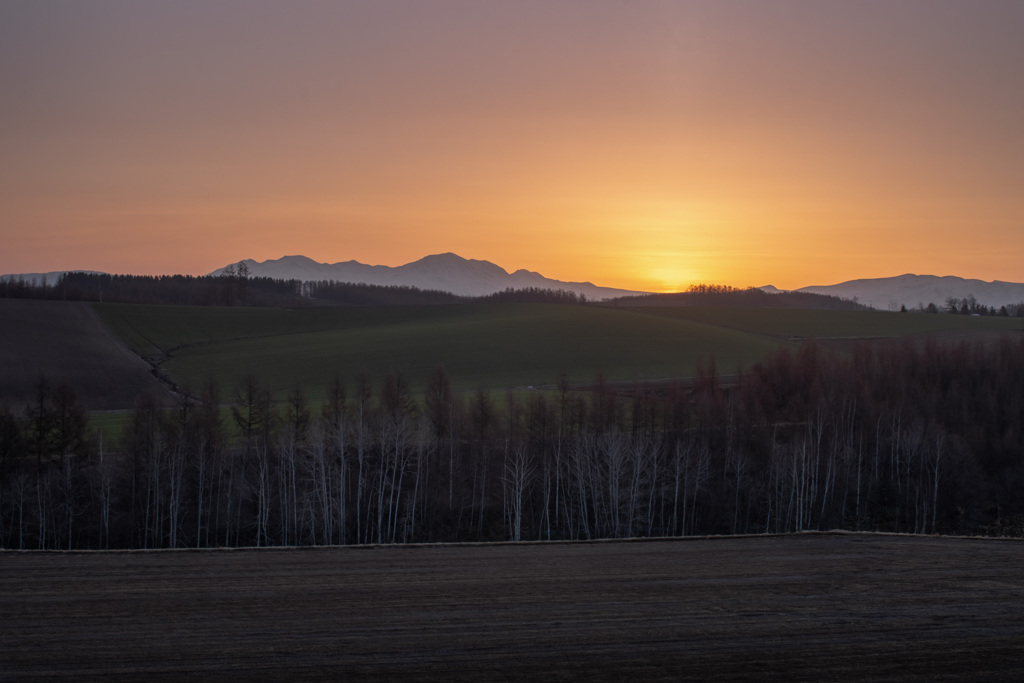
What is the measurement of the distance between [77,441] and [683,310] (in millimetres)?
112693

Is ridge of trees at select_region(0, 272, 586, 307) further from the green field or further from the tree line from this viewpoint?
the tree line

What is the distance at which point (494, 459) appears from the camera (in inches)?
1780

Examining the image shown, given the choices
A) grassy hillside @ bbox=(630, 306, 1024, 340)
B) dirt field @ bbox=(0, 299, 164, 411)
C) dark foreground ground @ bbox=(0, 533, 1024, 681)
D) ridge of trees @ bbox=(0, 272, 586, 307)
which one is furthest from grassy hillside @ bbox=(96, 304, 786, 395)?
dark foreground ground @ bbox=(0, 533, 1024, 681)

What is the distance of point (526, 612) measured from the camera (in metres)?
16.8

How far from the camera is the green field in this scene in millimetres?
76250

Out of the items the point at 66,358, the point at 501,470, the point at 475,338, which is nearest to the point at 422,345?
the point at 475,338

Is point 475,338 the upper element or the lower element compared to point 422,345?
upper

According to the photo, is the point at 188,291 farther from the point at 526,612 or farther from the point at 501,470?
the point at 526,612

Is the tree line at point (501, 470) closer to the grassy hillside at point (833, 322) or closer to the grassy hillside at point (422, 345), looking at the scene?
the grassy hillside at point (422, 345)

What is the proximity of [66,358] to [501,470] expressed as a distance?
5542 cm

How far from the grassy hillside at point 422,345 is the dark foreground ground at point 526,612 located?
46797mm

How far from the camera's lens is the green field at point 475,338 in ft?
250

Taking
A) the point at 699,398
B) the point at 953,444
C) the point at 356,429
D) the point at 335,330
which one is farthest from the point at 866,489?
the point at 335,330

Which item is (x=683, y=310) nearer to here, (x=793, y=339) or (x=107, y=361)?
(x=793, y=339)
